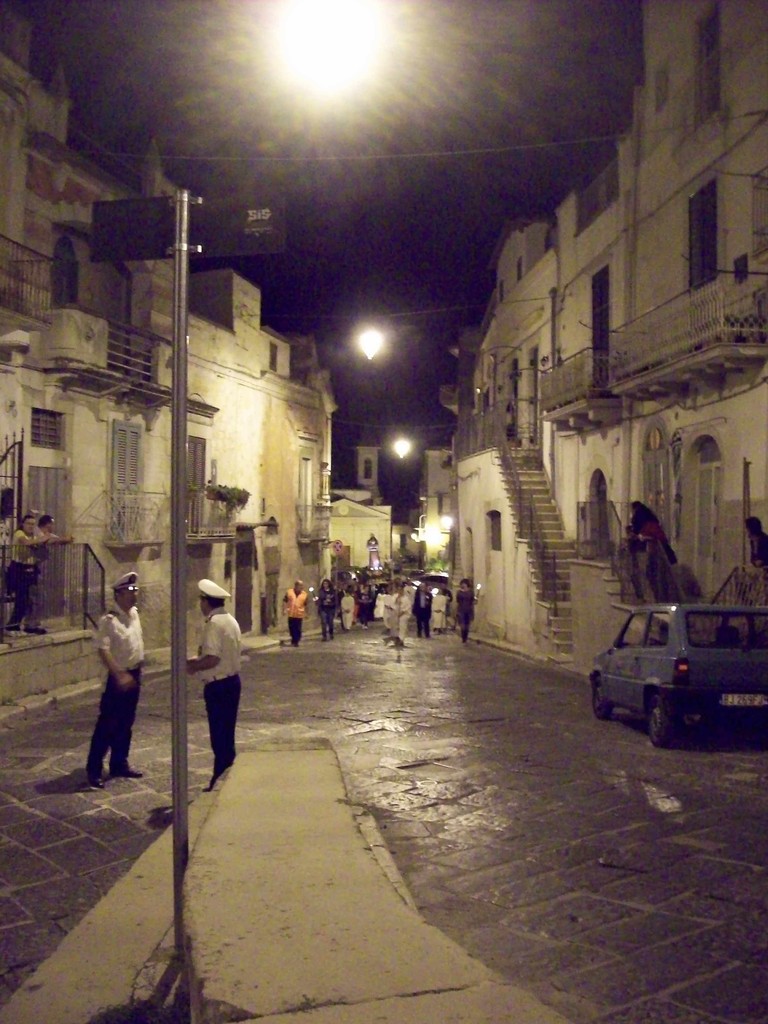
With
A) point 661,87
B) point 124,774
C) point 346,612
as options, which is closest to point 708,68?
point 661,87

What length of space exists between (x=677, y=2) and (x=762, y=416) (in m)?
8.25

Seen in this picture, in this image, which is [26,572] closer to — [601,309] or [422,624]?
[601,309]

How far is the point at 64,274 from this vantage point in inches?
744

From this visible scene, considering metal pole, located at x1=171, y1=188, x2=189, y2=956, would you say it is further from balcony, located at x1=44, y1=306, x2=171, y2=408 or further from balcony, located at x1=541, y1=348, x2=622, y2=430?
balcony, located at x1=541, y1=348, x2=622, y2=430

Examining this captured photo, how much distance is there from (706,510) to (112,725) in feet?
36.4

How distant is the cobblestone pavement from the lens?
15.5ft

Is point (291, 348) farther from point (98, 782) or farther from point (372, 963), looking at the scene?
point (372, 963)

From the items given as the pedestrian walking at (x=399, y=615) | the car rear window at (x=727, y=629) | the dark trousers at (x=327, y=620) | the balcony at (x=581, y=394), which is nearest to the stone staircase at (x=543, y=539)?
the balcony at (x=581, y=394)

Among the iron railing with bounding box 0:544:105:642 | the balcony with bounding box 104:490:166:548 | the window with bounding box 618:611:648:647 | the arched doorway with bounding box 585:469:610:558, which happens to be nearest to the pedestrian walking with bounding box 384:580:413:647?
the arched doorway with bounding box 585:469:610:558

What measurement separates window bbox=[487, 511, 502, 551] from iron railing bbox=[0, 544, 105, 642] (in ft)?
42.6

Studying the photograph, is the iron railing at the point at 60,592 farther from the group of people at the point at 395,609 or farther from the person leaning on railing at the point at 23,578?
the group of people at the point at 395,609

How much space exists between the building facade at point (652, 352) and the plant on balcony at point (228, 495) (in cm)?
676

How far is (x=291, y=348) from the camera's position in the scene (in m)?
33.6

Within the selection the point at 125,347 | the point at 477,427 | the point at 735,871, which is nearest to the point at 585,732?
the point at 735,871
